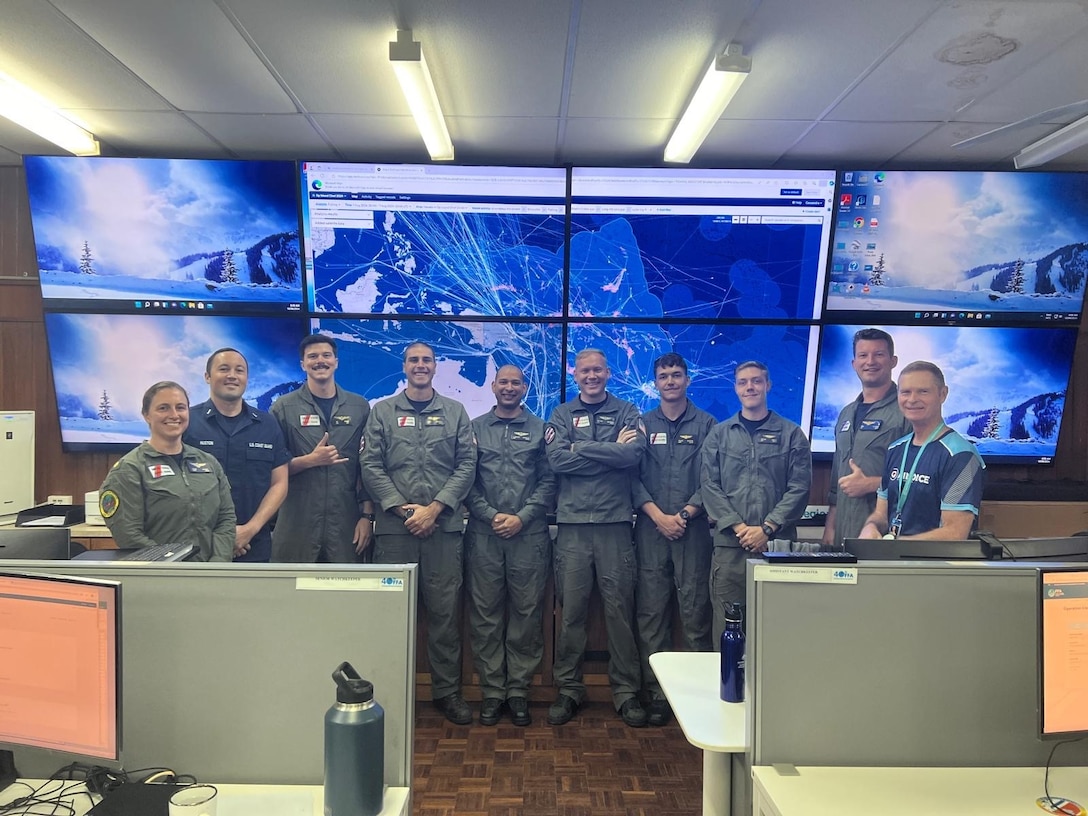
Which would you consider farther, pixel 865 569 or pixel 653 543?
pixel 653 543

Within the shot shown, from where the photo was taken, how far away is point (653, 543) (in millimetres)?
3812

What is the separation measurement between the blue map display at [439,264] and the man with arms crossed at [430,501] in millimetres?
669

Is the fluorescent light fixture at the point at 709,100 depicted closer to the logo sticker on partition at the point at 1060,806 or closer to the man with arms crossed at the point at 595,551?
the man with arms crossed at the point at 595,551

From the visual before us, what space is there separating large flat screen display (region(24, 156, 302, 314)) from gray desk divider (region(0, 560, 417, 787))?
2.76 m

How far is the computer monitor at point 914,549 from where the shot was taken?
1.83m

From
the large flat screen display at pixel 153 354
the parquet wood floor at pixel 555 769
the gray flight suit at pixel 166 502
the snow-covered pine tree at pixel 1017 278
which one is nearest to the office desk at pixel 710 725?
the parquet wood floor at pixel 555 769

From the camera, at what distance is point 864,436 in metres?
3.93

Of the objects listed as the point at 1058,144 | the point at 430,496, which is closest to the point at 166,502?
the point at 430,496

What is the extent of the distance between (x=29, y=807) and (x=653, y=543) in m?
2.87

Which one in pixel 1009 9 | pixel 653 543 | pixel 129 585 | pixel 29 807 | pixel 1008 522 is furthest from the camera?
pixel 1008 522

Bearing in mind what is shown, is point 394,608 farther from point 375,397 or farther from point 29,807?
point 375,397

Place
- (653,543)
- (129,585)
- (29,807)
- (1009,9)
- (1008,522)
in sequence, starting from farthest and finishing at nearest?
(1008,522), (653,543), (1009,9), (129,585), (29,807)

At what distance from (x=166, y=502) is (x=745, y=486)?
270cm

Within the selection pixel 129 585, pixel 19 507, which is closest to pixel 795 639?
pixel 129 585
